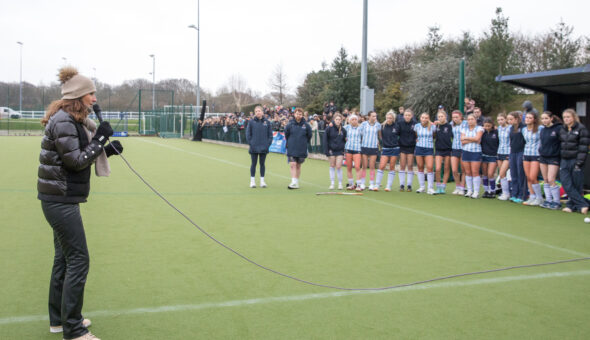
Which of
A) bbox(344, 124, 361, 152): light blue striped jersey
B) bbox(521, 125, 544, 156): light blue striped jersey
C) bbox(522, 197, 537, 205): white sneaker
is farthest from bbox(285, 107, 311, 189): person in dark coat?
bbox(522, 197, 537, 205): white sneaker

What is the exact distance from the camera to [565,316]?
14.1 ft

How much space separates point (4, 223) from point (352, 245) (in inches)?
200

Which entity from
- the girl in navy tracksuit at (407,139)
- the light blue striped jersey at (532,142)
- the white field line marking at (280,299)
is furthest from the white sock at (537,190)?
the white field line marking at (280,299)

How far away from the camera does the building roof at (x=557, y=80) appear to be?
9.98 m

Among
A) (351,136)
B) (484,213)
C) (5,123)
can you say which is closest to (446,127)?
(351,136)

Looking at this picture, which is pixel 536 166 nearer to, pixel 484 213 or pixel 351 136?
pixel 484 213

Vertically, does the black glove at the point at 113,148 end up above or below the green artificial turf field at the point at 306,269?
above

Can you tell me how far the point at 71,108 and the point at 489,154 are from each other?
9.34m

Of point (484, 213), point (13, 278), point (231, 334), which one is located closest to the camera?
point (231, 334)

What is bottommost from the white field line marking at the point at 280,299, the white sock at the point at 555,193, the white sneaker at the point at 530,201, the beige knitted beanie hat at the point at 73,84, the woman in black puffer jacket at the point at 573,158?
the white field line marking at the point at 280,299

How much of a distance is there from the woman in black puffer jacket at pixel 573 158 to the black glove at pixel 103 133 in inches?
326

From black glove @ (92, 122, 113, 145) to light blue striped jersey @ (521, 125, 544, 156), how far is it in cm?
853

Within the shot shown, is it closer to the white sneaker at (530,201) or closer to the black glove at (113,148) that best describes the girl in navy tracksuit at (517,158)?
the white sneaker at (530,201)

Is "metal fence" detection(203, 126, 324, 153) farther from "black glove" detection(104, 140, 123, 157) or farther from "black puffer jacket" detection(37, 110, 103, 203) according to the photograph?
"black puffer jacket" detection(37, 110, 103, 203)
